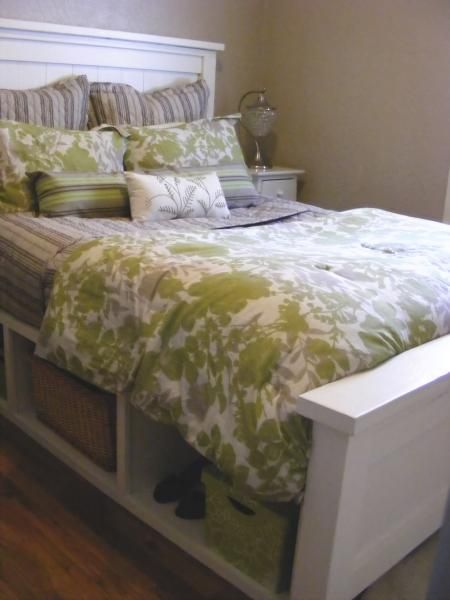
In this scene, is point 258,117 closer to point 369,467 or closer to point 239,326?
point 239,326

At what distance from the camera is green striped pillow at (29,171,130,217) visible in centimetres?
221

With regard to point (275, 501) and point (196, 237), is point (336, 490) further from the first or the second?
point (196, 237)

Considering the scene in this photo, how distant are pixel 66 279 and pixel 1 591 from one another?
30.1 inches

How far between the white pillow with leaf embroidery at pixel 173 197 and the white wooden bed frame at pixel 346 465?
0.59 meters

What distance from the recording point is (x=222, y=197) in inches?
96.3

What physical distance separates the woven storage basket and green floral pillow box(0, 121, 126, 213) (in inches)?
24.0

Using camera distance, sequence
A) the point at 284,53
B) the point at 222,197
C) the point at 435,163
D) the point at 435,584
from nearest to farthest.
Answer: the point at 435,584 < the point at 222,197 < the point at 435,163 < the point at 284,53

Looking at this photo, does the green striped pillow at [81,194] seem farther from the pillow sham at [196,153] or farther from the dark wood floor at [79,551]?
the dark wood floor at [79,551]

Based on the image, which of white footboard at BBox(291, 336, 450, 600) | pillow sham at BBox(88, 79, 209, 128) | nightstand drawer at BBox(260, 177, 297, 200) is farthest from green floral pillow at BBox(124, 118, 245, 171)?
white footboard at BBox(291, 336, 450, 600)

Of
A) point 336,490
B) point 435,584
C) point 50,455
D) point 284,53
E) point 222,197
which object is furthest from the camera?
point 284,53

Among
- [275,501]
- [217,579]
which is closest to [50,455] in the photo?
[217,579]

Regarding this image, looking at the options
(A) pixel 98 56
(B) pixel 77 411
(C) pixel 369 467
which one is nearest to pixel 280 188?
(A) pixel 98 56

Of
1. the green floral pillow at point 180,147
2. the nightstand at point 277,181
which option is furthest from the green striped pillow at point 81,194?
the nightstand at point 277,181

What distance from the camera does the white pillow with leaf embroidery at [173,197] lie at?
7.41 feet
